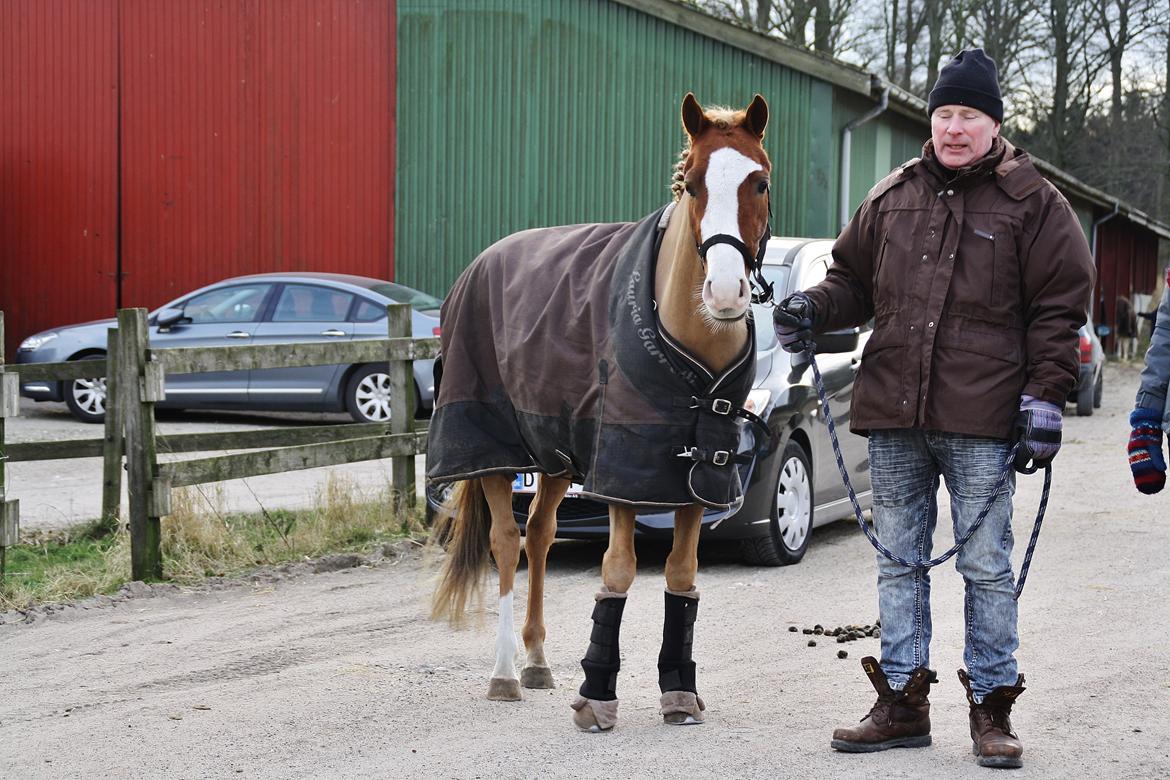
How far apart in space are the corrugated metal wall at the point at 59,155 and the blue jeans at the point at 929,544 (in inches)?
633

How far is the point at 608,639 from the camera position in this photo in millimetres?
4809

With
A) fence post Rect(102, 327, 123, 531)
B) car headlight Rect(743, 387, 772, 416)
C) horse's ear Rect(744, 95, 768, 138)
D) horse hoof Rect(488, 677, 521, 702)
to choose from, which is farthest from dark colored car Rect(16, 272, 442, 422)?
horse's ear Rect(744, 95, 768, 138)

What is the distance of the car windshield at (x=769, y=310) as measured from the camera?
806cm

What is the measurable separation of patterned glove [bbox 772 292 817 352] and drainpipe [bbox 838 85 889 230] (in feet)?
46.1

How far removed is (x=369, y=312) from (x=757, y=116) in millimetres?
10336

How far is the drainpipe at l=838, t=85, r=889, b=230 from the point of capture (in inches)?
724

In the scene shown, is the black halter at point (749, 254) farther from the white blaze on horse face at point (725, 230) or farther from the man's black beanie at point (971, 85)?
the man's black beanie at point (971, 85)

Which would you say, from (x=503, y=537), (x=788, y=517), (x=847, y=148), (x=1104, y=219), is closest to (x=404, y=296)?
(x=847, y=148)

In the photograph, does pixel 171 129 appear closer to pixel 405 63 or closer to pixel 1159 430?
pixel 405 63

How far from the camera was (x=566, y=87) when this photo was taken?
1861cm

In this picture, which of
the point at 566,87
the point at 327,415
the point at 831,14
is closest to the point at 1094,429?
the point at 566,87

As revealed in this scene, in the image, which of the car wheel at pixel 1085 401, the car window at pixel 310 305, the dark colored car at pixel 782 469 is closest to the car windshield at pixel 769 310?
the dark colored car at pixel 782 469

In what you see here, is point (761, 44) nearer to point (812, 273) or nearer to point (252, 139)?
point (252, 139)

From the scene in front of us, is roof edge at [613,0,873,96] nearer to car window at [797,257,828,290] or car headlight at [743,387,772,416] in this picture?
car window at [797,257,828,290]
